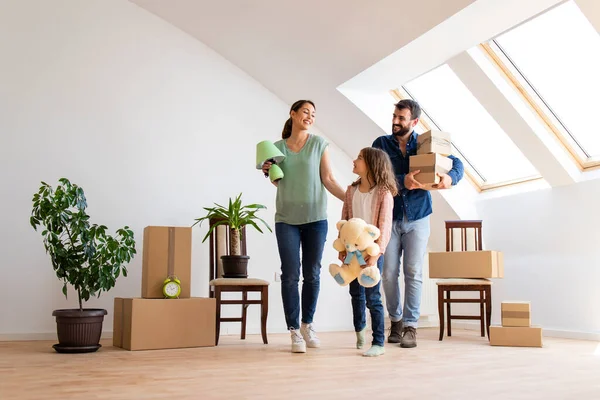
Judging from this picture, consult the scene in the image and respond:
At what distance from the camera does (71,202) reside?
11.1 feet

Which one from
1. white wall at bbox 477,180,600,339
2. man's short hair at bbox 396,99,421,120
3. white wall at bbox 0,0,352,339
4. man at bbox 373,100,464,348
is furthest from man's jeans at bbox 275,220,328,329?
white wall at bbox 477,180,600,339

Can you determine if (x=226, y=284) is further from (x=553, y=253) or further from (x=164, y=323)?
(x=553, y=253)

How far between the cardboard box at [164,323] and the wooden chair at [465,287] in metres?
1.59

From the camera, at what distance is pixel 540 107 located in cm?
431

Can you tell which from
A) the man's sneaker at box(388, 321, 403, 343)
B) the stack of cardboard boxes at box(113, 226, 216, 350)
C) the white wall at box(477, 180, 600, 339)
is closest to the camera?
the stack of cardboard boxes at box(113, 226, 216, 350)

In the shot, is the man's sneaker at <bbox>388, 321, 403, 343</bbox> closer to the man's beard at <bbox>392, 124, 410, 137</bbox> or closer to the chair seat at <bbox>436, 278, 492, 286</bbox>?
the chair seat at <bbox>436, 278, 492, 286</bbox>

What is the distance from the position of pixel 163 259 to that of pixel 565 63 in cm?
294

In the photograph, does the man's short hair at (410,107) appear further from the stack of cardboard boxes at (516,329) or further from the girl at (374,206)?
the stack of cardboard boxes at (516,329)

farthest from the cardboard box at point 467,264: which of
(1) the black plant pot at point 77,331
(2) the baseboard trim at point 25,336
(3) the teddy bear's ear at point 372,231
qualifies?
(2) the baseboard trim at point 25,336

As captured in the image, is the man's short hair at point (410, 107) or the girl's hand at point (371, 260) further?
the man's short hair at point (410, 107)

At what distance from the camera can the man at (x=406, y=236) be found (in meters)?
3.45

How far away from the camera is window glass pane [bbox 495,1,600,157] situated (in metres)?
3.79

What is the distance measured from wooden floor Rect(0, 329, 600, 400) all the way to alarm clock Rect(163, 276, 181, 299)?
13.5 inches

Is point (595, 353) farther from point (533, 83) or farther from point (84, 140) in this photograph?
point (84, 140)
